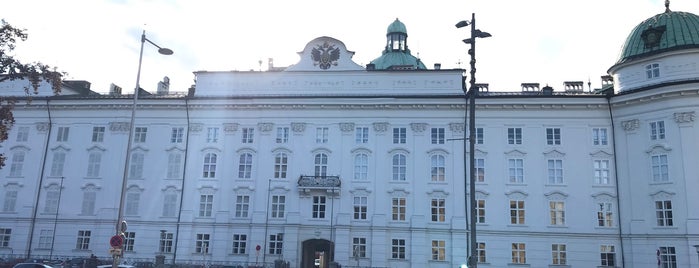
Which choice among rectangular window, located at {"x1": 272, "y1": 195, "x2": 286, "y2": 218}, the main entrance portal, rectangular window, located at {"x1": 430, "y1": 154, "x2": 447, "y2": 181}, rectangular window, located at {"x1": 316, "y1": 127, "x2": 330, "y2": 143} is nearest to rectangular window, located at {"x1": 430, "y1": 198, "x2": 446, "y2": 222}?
rectangular window, located at {"x1": 430, "y1": 154, "x2": 447, "y2": 181}

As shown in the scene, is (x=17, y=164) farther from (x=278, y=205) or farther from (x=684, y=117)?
(x=684, y=117)

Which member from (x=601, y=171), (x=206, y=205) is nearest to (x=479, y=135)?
(x=601, y=171)

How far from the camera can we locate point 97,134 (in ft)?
181

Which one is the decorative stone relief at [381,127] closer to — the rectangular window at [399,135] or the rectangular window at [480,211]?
the rectangular window at [399,135]

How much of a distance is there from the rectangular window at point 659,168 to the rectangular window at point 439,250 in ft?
56.8

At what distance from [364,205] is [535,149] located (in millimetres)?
15277

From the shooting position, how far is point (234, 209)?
2025 inches

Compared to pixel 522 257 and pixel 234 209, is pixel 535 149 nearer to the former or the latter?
pixel 522 257

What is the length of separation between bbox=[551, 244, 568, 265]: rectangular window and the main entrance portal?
18.1 metres

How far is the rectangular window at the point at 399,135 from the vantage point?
50812 millimetres

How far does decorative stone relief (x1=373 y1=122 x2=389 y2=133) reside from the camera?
51.0 meters

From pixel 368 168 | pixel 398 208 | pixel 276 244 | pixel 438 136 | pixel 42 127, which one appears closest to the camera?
pixel 398 208

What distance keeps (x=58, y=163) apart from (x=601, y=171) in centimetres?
4906

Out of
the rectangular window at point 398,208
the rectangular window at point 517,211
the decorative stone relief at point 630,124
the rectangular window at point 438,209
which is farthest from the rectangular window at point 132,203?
the decorative stone relief at point 630,124
